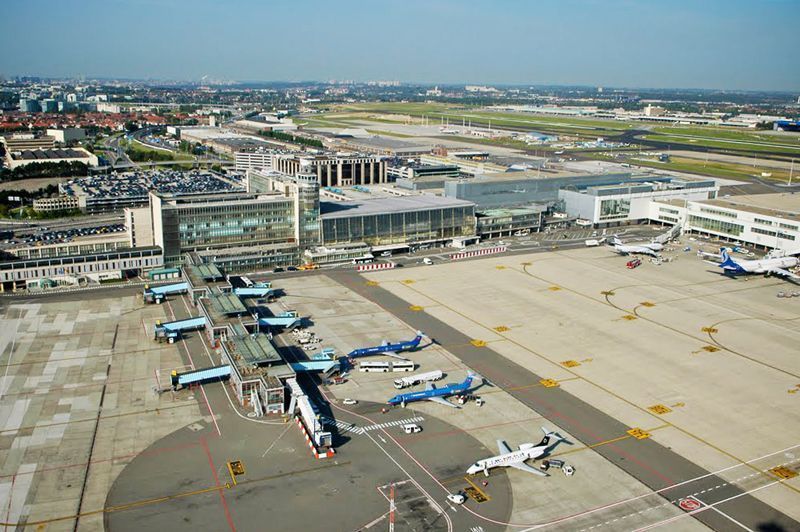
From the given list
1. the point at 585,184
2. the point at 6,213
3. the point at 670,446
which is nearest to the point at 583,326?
the point at 670,446

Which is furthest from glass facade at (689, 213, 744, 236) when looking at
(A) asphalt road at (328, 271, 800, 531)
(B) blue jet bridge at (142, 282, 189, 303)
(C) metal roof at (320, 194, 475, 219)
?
(B) blue jet bridge at (142, 282, 189, 303)

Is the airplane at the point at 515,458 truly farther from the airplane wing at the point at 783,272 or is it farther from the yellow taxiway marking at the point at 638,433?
the airplane wing at the point at 783,272

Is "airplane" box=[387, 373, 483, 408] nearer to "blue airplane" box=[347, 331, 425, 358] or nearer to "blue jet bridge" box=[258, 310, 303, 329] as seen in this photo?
"blue airplane" box=[347, 331, 425, 358]

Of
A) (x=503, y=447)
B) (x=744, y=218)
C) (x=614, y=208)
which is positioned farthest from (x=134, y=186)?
(x=503, y=447)

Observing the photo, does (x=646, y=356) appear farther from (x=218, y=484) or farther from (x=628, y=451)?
(x=218, y=484)

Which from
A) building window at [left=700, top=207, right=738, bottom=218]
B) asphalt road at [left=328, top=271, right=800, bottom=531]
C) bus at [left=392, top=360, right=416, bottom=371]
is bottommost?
asphalt road at [left=328, top=271, right=800, bottom=531]

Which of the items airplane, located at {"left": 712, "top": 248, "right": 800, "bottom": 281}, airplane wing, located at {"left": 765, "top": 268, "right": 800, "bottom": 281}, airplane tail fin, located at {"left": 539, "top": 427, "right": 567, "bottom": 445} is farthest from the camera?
airplane, located at {"left": 712, "top": 248, "right": 800, "bottom": 281}

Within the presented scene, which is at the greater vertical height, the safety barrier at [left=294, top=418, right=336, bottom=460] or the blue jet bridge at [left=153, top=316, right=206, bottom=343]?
the blue jet bridge at [left=153, top=316, right=206, bottom=343]
